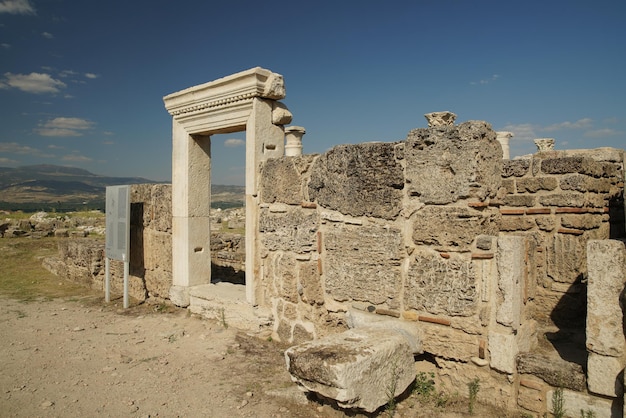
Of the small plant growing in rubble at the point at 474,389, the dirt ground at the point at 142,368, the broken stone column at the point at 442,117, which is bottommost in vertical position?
the dirt ground at the point at 142,368

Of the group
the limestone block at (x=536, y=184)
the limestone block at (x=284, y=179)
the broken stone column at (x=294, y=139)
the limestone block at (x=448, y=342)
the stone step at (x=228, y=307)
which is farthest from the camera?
the broken stone column at (x=294, y=139)

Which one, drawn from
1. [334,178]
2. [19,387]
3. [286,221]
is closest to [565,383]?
[334,178]

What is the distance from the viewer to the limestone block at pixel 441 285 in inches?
124

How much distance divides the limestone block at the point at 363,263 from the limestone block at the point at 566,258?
1.68 m

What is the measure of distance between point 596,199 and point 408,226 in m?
2.07

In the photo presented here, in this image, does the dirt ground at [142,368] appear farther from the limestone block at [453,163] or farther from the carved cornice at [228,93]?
the carved cornice at [228,93]

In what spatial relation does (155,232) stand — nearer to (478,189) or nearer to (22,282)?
(22,282)

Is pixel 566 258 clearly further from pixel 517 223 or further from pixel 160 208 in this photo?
pixel 160 208

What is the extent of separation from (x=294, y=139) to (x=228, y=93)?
1135mm

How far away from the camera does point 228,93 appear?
207 inches

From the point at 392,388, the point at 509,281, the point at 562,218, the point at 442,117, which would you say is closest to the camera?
the point at 392,388

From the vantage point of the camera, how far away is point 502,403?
119 inches

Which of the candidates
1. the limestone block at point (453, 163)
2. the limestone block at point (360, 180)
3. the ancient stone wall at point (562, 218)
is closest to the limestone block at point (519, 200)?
the ancient stone wall at point (562, 218)

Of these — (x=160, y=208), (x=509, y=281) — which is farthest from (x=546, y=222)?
(x=160, y=208)
